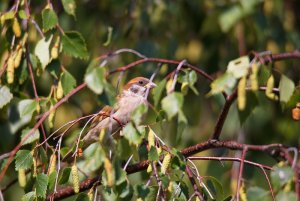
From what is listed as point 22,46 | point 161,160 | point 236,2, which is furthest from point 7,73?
point 236,2

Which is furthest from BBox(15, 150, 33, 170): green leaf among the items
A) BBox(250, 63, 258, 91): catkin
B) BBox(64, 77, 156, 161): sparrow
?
BBox(64, 77, 156, 161): sparrow

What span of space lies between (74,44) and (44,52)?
0.18 m

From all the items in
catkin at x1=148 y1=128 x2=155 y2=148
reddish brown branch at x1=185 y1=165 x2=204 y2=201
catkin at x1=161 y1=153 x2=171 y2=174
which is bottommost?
reddish brown branch at x1=185 y1=165 x2=204 y2=201

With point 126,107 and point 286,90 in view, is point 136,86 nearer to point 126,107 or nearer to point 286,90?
point 126,107

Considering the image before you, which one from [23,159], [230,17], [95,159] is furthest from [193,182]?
[230,17]

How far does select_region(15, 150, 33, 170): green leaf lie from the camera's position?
3121mm

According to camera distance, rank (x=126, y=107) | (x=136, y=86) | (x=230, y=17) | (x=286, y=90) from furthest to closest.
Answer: (x=136, y=86) < (x=230, y=17) < (x=126, y=107) < (x=286, y=90)

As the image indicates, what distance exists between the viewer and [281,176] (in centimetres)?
250

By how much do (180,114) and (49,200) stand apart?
100 cm

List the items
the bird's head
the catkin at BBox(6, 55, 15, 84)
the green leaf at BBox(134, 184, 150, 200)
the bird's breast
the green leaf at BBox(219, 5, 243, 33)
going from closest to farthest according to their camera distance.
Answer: the green leaf at BBox(134, 184, 150, 200)
the catkin at BBox(6, 55, 15, 84)
the bird's breast
the green leaf at BBox(219, 5, 243, 33)
the bird's head

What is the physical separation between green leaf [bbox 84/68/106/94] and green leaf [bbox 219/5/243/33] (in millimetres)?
2470

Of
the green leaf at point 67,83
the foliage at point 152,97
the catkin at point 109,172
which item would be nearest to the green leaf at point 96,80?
the foliage at point 152,97

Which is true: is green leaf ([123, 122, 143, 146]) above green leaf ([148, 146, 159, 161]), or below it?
above

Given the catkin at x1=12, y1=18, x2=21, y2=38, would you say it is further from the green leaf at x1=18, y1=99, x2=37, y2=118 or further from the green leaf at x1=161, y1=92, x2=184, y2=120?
the green leaf at x1=161, y1=92, x2=184, y2=120
